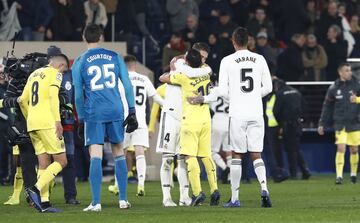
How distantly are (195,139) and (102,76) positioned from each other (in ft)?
6.66

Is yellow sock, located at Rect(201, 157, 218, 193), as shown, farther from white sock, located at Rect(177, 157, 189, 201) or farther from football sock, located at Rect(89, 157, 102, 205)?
football sock, located at Rect(89, 157, 102, 205)

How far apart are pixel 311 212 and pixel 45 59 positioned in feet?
14.8

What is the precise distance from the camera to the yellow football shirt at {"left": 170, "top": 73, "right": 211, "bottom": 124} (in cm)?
1822

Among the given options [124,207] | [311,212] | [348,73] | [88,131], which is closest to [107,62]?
[88,131]

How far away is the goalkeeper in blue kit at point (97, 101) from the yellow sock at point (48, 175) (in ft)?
1.95

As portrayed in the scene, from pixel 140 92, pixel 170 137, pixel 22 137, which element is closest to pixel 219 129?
pixel 140 92

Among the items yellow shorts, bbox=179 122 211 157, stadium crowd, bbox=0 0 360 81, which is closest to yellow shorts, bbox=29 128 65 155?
yellow shorts, bbox=179 122 211 157

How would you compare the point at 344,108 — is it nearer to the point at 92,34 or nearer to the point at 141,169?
the point at 141,169

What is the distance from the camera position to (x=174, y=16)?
3241cm

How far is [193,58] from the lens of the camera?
1805 cm

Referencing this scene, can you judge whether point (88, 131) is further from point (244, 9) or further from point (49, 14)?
point (244, 9)

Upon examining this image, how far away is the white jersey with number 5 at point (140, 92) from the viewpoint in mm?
22500

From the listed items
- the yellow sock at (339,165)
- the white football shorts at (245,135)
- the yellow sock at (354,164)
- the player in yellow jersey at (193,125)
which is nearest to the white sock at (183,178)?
the player in yellow jersey at (193,125)

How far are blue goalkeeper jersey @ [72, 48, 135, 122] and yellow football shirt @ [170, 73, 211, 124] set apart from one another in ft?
4.73
